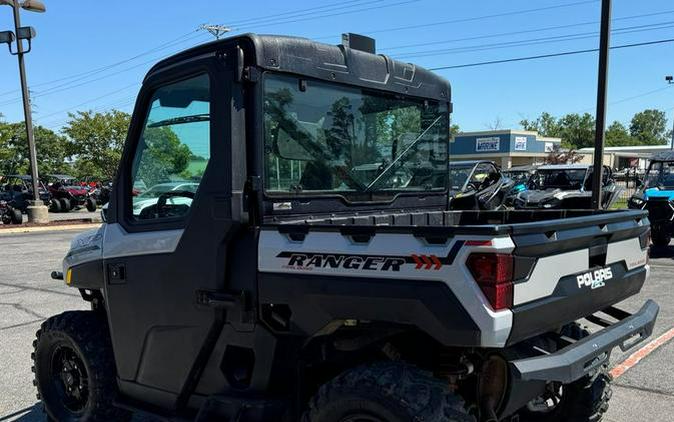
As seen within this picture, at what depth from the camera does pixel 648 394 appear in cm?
438

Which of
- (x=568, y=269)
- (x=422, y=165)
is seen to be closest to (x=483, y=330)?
(x=568, y=269)

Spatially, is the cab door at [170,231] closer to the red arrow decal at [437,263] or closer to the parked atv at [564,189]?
the red arrow decal at [437,263]

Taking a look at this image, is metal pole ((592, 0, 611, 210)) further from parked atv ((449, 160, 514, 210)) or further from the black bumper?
the black bumper

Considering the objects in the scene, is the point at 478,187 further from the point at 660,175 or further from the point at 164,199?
the point at 164,199

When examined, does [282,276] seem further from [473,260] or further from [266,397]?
[473,260]

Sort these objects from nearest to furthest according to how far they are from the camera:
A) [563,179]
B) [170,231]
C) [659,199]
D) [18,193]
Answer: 1. [170,231]
2. [659,199]
3. [563,179]
4. [18,193]

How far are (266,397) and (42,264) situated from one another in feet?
35.3

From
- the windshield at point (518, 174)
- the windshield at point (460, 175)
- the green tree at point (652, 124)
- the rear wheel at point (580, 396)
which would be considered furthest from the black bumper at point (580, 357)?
the green tree at point (652, 124)

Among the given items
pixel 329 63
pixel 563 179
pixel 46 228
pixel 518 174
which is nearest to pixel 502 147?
pixel 518 174

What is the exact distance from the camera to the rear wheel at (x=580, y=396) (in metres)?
3.28

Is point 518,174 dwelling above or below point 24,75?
below

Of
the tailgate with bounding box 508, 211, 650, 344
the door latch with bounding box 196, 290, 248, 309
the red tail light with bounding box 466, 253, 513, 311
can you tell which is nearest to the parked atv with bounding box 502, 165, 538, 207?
the tailgate with bounding box 508, 211, 650, 344

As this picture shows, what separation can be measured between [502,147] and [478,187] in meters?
36.0

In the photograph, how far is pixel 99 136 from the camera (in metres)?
40.2
